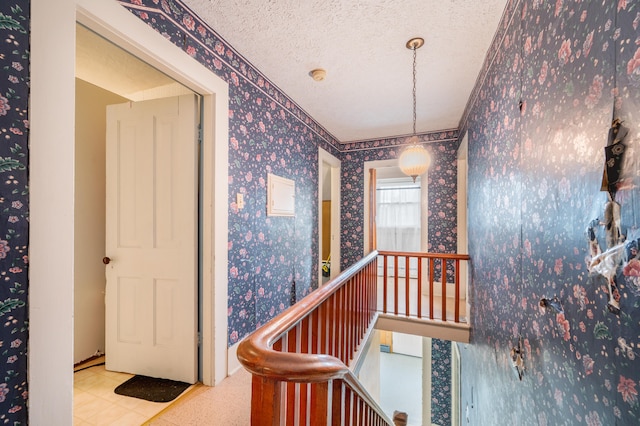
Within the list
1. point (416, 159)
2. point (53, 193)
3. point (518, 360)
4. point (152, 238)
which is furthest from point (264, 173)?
point (518, 360)

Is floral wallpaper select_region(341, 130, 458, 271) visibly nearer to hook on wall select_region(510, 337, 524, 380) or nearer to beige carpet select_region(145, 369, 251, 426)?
hook on wall select_region(510, 337, 524, 380)

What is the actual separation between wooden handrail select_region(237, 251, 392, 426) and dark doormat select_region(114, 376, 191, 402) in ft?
3.70

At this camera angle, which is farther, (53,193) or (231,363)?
(231,363)

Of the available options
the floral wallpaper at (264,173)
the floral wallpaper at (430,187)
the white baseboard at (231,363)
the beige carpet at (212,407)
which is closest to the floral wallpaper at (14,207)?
the floral wallpaper at (264,173)

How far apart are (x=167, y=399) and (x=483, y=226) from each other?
2708 mm

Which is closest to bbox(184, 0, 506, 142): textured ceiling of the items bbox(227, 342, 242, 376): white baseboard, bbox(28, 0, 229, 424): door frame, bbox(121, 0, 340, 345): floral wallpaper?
bbox(121, 0, 340, 345): floral wallpaper

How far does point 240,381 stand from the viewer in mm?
1844

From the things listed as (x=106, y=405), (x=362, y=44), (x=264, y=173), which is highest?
(x=362, y=44)

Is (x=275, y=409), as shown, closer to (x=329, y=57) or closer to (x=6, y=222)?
(x=6, y=222)

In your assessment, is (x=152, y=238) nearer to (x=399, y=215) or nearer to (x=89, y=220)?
(x=89, y=220)

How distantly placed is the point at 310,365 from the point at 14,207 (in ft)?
3.95

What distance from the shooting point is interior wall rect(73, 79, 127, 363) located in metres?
2.26

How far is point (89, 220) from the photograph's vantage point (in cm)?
237

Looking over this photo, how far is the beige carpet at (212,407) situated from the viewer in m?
1.46
